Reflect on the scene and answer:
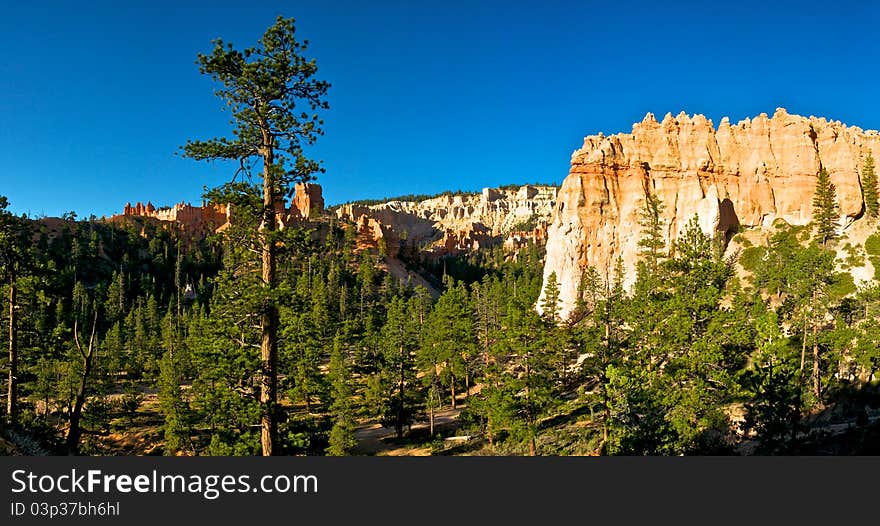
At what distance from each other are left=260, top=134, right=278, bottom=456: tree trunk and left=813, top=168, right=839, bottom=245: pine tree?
71.2m

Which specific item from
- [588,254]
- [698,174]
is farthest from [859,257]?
[588,254]

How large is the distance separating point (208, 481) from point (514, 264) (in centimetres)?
15067

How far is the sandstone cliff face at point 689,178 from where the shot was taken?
69.1m

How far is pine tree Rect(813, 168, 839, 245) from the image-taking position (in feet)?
200

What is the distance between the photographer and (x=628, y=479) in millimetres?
8234

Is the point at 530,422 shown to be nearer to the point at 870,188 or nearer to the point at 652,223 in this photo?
the point at 652,223

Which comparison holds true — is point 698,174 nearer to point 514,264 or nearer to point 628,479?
point 628,479

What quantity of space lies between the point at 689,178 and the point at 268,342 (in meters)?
74.2

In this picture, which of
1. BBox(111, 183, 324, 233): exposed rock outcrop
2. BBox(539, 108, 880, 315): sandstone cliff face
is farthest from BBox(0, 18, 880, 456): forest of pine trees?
BBox(111, 183, 324, 233): exposed rock outcrop

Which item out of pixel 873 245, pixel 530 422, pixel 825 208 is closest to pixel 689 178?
pixel 825 208

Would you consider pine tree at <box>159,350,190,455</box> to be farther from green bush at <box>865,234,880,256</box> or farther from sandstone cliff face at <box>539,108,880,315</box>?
green bush at <box>865,234,880,256</box>

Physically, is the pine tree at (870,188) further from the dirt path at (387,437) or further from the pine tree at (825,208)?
the dirt path at (387,437)

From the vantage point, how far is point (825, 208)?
6178 cm

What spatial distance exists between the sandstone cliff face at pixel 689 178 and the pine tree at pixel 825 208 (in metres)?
1.62
